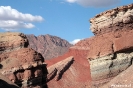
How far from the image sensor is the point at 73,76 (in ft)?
161

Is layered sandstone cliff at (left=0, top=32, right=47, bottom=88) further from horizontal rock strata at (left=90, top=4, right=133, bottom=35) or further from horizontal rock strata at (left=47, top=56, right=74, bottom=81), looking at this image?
horizontal rock strata at (left=47, top=56, right=74, bottom=81)

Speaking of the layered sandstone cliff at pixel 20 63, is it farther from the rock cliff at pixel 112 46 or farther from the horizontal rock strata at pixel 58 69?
the horizontal rock strata at pixel 58 69

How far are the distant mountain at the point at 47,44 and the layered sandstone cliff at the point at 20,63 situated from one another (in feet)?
290

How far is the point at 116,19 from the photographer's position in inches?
785

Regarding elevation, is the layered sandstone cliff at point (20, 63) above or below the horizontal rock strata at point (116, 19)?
below

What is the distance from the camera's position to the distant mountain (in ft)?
388

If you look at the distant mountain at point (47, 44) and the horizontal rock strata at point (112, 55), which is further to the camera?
the distant mountain at point (47, 44)

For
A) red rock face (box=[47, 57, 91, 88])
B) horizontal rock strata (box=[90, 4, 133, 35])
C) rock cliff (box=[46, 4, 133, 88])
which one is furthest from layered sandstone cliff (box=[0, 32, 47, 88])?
red rock face (box=[47, 57, 91, 88])

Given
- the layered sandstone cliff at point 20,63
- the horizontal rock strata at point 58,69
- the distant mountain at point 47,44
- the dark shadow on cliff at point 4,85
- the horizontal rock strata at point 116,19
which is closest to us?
the horizontal rock strata at point 116,19

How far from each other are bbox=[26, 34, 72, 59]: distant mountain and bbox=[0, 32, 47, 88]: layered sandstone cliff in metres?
88.4

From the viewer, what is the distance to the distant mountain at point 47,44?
388 ft

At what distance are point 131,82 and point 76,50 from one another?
48.4 meters

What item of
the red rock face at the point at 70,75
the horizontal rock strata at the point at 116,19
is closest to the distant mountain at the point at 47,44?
the red rock face at the point at 70,75

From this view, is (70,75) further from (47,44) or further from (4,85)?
(47,44)
